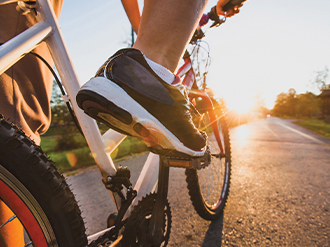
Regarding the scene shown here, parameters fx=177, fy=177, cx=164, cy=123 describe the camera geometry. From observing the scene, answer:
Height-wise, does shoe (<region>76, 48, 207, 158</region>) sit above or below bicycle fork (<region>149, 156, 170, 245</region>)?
above

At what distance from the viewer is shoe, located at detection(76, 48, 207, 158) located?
0.59 metres

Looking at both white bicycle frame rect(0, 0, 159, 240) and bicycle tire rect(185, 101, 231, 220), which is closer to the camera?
white bicycle frame rect(0, 0, 159, 240)

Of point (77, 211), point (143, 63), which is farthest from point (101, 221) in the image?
point (143, 63)

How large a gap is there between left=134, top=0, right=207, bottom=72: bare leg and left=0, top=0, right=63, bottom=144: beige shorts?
0.52m

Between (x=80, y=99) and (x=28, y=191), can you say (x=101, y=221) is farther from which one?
(x=80, y=99)

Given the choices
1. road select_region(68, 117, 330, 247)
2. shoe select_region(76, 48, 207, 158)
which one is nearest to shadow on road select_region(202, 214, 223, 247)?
road select_region(68, 117, 330, 247)

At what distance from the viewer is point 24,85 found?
82cm

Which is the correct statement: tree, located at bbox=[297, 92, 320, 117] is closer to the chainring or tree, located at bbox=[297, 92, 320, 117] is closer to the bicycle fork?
the bicycle fork

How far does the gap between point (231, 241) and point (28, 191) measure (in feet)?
4.28

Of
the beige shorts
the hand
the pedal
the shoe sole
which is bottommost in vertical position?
the pedal

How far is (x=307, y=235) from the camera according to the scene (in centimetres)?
128

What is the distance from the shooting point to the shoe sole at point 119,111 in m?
0.58

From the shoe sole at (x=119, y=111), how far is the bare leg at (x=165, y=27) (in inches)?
9.1

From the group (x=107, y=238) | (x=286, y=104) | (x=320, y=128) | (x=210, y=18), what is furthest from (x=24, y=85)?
(x=286, y=104)
